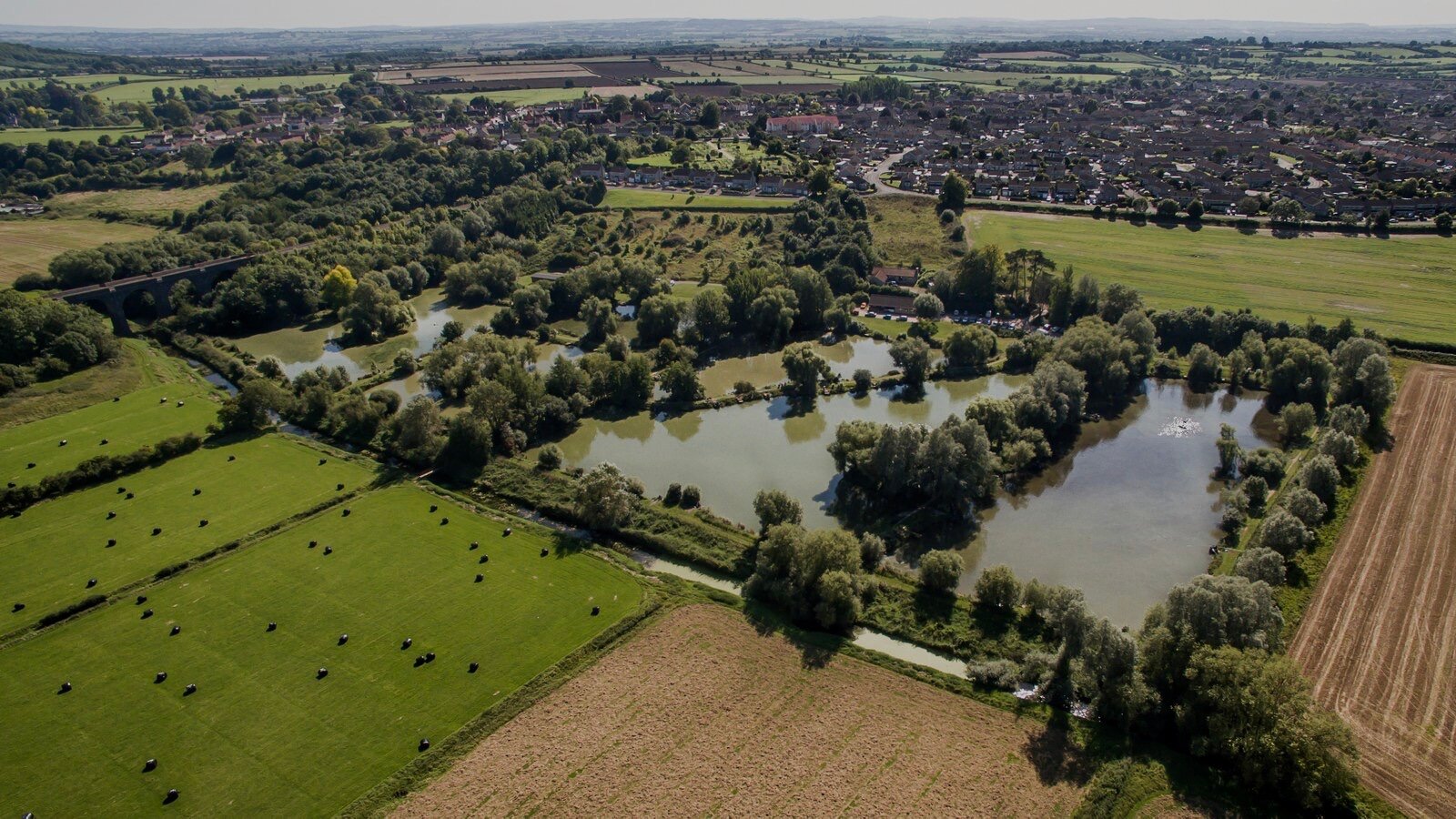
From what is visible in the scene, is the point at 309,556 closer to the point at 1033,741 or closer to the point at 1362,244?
the point at 1033,741

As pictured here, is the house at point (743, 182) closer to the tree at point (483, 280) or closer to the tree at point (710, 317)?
the tree at point (483, 280)

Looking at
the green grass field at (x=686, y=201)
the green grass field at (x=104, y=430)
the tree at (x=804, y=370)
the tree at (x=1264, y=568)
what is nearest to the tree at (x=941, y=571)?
the tree at (x=1264, y=568)

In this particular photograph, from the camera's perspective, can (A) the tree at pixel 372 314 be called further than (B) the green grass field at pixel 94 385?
Yes

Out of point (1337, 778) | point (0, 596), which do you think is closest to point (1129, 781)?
point (1337, 778)

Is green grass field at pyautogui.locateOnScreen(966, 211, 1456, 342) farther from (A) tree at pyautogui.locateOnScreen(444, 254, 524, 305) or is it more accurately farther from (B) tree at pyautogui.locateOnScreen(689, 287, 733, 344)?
(A) tree at pyautogui.locateOnScreen(444, 254, 524, 305)

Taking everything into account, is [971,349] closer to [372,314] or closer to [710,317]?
[710,317]

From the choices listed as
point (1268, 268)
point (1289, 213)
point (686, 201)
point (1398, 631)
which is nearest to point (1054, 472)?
point (1398, 631)

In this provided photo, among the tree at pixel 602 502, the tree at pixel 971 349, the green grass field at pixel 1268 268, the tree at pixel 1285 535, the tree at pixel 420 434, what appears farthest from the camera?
the green grass field at pixel 1268 268
